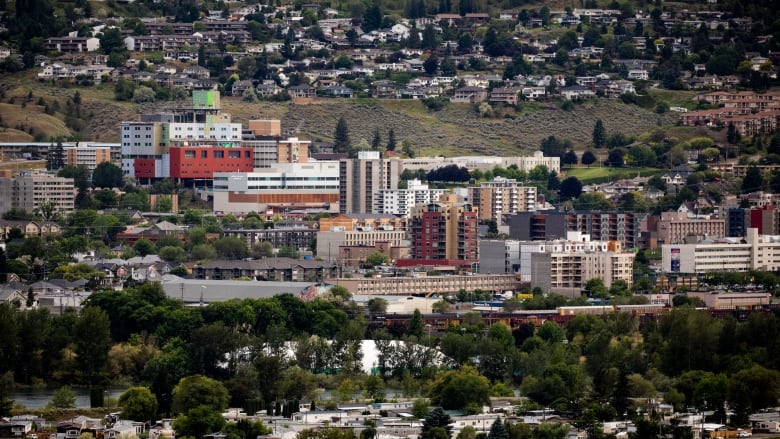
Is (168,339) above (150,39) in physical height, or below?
below

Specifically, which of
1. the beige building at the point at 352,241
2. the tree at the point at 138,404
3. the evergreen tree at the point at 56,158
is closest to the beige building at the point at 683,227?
the beige building at the point at 352,241

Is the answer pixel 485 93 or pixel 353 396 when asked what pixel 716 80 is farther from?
pixel 353 396

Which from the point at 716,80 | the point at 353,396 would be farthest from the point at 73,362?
the point at 716,80

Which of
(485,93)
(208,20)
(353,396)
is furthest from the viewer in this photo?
(208,20)

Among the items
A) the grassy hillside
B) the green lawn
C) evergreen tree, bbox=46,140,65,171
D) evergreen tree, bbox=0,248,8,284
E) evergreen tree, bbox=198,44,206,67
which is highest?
evergreen tree, bbox=198,44,206,67

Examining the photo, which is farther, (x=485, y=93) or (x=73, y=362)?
(x=485, y=93)

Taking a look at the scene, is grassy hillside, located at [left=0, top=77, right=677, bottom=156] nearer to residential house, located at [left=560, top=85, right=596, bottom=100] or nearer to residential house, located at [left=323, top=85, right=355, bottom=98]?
residential house, located at [left=560, top=85, right=596, bottom=100]

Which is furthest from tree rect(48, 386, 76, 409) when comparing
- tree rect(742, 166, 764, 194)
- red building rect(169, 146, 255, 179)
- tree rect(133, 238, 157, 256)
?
tree rect(742, 166, 764, 194)
